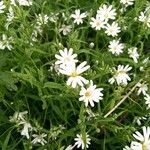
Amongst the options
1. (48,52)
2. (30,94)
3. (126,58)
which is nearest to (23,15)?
(48,52)

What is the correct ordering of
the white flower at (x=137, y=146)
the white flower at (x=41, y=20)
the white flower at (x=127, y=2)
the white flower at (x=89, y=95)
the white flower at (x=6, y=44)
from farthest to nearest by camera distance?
1. the white flower at (x=127, y=2)
2. the white flower at (x=41, y=20)
3. the white flower at (x=6, y=44)
4. the white flower at (x=89, y=95)
5. the white flower at (x=137, y=146)

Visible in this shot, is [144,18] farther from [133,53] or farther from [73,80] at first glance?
[73,80]

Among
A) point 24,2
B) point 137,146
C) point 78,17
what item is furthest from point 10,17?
point 137,146

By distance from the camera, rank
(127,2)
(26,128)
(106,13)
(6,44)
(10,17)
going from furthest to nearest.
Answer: (127,2) < (106,13) < (10,17) < (6,44) < (26,128)

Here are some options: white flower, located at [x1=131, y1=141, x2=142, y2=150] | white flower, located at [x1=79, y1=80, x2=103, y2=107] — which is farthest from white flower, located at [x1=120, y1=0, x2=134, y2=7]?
white flower, located at [x1=131, y1=141, x2=142, y2=150]

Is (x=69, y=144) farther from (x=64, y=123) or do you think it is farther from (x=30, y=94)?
(x=30, y=94)

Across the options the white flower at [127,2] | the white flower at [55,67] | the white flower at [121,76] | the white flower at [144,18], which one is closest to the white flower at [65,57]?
the white flower at [55,67]

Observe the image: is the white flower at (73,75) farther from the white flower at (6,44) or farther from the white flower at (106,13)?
the white flower at (106,13)

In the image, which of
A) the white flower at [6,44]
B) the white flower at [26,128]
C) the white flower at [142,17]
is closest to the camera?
the white flower at [26,128]

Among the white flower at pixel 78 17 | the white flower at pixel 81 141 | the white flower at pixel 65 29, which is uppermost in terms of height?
the white flower at pixel 78 17

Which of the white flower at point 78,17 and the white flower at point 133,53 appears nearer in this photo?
the white flower at point 133,53
